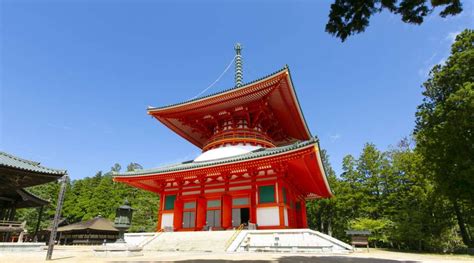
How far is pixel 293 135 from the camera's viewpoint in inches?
924

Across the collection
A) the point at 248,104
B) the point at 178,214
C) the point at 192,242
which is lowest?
the point at 192,242

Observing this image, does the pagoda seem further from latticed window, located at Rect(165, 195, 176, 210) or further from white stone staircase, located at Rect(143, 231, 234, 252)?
white stone staircase, located at Rect(143, 231, 234, 252)

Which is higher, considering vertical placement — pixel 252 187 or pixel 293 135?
pixel 293 135

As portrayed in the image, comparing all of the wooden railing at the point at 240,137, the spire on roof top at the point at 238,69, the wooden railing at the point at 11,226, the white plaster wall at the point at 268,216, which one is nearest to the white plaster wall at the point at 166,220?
the wooden railing at the point at 240,137

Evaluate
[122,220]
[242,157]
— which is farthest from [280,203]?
[122,220]

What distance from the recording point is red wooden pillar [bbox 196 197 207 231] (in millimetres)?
16500

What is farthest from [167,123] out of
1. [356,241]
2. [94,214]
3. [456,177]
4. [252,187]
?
[94,214]

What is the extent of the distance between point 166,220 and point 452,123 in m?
20.2

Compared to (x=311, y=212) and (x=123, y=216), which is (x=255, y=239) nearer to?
(x=123, y=216)

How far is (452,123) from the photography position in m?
Result: 17.9

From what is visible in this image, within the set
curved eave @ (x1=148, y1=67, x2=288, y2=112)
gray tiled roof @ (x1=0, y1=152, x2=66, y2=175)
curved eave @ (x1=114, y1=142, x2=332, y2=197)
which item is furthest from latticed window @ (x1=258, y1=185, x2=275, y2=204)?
gray tiled roof @ (x1=0, y1=152, x2=66, y2=175)

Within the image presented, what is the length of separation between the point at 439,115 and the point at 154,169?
20198 mm

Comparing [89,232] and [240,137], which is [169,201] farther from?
[89,232]

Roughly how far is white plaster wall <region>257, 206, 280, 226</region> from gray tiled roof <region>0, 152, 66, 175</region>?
10.9 metres
